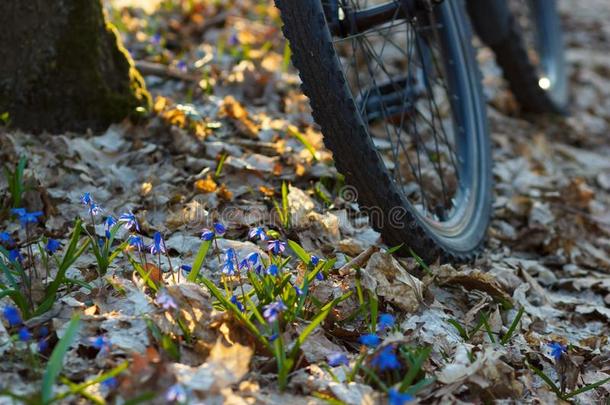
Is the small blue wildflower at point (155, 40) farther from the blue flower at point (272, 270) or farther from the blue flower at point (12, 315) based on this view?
the blue flower at point (12, 315)

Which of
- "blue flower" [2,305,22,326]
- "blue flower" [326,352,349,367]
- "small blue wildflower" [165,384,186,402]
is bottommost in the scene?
"blue flower" [326,352,349,367]

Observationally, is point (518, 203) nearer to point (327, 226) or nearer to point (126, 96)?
point (327, 226)

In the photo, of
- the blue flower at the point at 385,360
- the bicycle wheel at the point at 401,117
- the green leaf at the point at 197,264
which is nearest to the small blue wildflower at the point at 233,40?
the bicycle wheel at the point at 401,117

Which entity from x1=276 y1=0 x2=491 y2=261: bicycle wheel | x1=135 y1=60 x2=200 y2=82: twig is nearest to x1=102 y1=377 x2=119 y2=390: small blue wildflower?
x1=276 y1=0 x2=491 y2=261: bicycle wheel

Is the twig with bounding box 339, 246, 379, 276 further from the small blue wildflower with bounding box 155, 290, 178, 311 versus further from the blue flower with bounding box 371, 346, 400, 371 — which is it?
the small blue wildflower with bounding box 155, 290, 178, 311

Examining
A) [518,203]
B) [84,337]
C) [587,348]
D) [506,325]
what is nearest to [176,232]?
[84,337]

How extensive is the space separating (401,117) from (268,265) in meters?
0.74

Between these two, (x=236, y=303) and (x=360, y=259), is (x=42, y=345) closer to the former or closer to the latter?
(x=236, y=303)

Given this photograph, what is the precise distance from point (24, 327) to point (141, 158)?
3.74ft

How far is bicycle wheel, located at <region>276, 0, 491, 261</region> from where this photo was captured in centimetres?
211

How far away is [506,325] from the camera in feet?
7.68

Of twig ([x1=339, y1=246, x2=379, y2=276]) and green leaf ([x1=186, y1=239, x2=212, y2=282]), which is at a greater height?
green leaf ([x1=186, y1=239, x2=212, y2=282])

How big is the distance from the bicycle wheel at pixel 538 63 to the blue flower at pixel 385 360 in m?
2.77

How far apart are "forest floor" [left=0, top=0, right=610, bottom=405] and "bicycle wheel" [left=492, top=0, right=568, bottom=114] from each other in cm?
28
